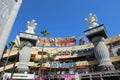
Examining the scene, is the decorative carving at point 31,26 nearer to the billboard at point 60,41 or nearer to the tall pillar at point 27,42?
the tall pillar at point 27,42

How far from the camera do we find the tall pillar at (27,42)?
38.7 m

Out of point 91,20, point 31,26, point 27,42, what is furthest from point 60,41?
point 91,20

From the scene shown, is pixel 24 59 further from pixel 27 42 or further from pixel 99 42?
pixel 99 42

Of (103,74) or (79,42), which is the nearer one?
(103,74)

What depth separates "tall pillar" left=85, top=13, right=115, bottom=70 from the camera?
3457 centimetres

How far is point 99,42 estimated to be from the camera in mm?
38562

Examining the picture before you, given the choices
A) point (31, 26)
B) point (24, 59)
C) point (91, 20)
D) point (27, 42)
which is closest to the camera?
point (24, 59)

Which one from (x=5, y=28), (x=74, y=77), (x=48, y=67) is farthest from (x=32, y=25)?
(x=5, y=28)

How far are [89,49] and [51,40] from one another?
15.7 metres

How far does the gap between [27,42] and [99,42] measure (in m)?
19.5

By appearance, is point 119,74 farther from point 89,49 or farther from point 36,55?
point 36,55

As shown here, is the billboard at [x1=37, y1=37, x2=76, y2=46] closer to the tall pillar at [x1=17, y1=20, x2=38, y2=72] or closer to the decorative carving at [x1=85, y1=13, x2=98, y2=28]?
the tall pillar at [x1=17, y1=20, x2=38, y2=72]

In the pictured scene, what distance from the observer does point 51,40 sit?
55.7 meters

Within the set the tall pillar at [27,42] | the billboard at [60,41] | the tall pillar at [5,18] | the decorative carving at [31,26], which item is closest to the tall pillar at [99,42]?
the billboard at [60,41]
